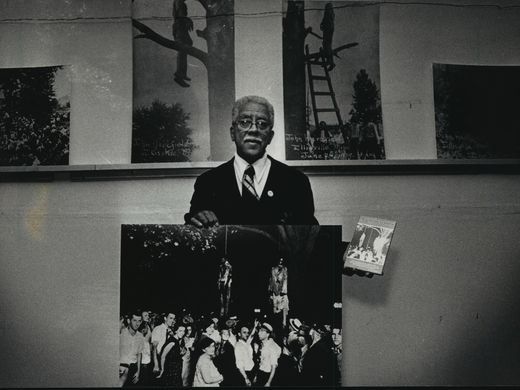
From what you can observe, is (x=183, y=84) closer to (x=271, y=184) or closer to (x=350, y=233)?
(x=271, y=184)

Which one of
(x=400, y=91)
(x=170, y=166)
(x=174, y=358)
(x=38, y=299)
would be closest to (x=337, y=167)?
(x=400, y=91)

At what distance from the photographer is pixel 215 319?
7.34 feet

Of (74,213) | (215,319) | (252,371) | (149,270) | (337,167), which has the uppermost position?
(337,167)

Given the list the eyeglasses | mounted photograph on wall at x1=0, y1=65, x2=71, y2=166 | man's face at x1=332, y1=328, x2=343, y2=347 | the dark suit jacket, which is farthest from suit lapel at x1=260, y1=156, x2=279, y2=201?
mounted photograph on wall at x1=0, y1=65, x2=71, y2=166

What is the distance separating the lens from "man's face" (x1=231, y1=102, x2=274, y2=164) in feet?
7.60

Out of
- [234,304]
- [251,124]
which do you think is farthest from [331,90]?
[234,304]

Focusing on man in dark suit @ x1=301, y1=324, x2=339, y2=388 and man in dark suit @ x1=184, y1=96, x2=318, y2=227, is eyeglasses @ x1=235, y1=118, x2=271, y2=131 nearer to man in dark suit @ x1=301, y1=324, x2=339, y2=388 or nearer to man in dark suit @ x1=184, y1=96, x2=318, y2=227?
man in dark suit @ x1=184, y1=96, x2=318, y2=227

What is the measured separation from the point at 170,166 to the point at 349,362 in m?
1.13

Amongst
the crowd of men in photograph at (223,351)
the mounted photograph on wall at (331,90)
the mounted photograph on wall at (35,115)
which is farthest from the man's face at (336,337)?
the mounted photograph on wall at (35,115)

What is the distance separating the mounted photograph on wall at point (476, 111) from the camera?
7.72 ft

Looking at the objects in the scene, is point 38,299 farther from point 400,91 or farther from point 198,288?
point 400,91

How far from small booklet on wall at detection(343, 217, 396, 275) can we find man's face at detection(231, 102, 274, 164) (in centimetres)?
54

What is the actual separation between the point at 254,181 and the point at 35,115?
3.24 ft

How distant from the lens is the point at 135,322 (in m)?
2.25
